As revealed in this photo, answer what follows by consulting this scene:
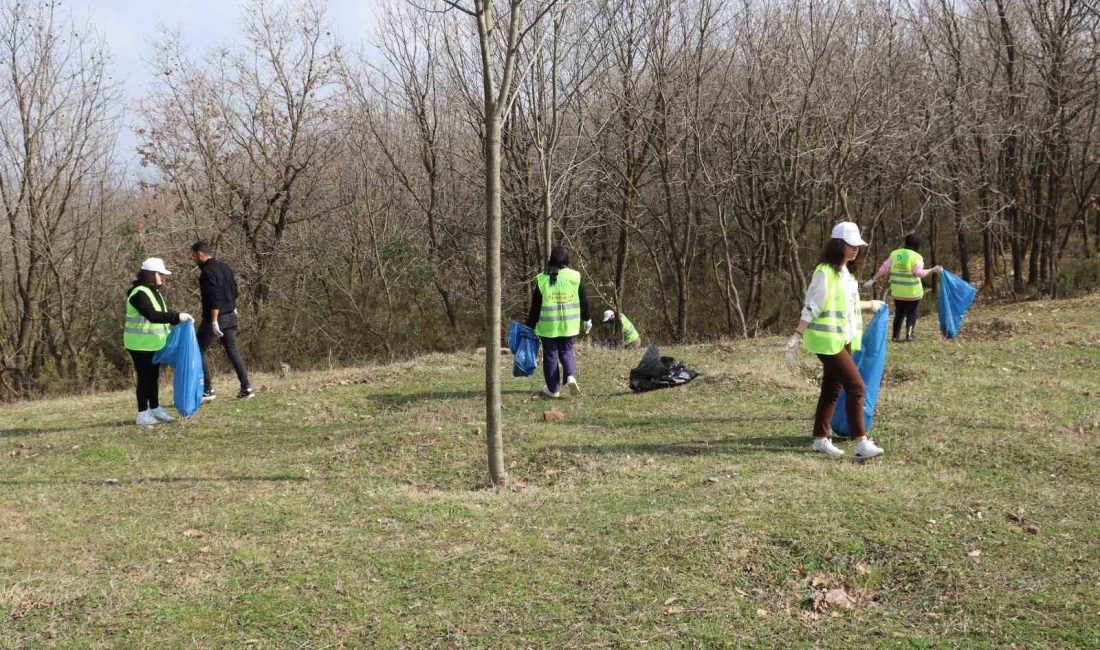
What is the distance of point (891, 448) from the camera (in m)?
7.29

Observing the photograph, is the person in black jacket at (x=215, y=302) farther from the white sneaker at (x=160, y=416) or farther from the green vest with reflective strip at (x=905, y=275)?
the green vest with reflective strip at (x=905, y=275)

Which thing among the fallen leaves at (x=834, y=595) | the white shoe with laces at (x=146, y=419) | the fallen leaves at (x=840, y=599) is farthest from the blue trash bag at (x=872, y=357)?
the white shoe with laces at (x=146, y=419)

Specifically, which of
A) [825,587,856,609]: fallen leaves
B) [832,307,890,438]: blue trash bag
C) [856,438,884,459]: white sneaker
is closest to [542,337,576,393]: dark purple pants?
[832,307,890,438]: blue trash bag

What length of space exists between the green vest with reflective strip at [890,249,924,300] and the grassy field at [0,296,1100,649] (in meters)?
3.04

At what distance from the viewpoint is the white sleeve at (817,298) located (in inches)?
268

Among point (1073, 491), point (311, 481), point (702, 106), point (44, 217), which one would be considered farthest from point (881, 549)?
point (44, 217)

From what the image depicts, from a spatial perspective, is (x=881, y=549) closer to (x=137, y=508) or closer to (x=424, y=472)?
(x=424, y=472)

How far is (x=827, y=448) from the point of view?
7.07 meters

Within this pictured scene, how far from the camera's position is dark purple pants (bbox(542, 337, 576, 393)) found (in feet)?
32.4

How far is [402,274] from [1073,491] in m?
22.1

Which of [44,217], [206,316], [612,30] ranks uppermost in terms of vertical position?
[612,30]

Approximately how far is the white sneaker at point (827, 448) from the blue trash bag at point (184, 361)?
22.0 ft

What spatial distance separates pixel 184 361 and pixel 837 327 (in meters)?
6.95

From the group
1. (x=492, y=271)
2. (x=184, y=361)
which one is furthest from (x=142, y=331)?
(x=492, y=271)
